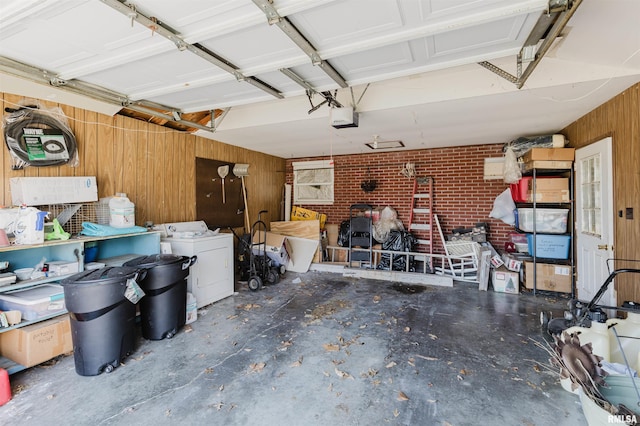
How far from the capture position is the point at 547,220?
4176 millimetres

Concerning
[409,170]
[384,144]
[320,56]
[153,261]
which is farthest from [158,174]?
[409,170]

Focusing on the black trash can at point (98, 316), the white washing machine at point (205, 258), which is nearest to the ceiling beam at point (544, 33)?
the black trash can at point (98, 316)

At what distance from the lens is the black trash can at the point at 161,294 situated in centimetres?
263

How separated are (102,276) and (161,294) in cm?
59

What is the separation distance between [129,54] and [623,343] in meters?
4.07

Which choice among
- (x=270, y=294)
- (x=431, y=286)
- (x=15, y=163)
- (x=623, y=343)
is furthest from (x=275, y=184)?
(x=623, y=343)

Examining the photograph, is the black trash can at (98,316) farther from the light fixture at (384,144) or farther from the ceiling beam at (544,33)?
the light fixture at (384,144)

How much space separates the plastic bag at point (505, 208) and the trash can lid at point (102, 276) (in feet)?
17.1

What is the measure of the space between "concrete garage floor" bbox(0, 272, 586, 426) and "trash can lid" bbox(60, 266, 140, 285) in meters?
0.77

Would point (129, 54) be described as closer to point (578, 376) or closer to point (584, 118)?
point (578, 376)

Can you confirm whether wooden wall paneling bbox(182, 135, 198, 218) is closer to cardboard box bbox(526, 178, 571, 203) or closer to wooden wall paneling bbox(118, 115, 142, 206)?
wooden wall paneling bbox(118, 115, 142, 206)

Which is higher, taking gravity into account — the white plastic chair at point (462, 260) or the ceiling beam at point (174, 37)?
the ceiling beam at point (174, 37)

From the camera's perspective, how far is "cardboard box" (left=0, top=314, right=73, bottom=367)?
2246mm

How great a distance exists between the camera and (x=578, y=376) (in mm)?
1329
